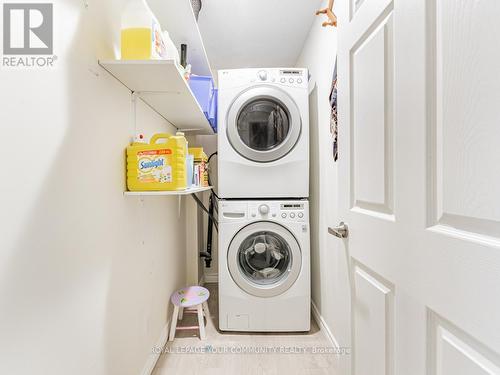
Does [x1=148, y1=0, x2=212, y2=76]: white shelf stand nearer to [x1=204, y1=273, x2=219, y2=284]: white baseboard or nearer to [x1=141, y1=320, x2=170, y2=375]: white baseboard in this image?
[x1=141, y1=320, x2=170, y2=375]: white baseboard

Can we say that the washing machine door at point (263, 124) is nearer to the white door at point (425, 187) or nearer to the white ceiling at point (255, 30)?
the white ceiling at point (255, 30)

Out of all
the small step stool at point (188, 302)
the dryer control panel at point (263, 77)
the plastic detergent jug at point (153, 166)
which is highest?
the dryer control panel at point (263, 77)

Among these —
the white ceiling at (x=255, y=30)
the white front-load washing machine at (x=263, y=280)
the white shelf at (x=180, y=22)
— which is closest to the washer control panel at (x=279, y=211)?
the white front-load washing machine at (x=263, y=280)

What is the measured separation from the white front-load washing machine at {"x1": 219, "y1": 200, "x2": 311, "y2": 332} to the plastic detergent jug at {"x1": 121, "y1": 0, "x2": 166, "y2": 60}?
115cm

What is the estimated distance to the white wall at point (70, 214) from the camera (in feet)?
1.96

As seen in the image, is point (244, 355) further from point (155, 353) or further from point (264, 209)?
A: point (264, 209)

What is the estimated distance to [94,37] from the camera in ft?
2.89

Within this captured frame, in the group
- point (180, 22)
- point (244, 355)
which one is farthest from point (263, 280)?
point (180, 22)

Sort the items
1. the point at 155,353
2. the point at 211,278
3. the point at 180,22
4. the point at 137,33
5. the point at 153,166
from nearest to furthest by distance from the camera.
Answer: the point at 137,33, the point at 153,166, the point at 180,22, the point at 155,353, the point at 211,278

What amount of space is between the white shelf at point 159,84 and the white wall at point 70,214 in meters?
0.05

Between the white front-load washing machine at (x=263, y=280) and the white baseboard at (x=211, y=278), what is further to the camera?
the white baseboard at (x=211, y=278)

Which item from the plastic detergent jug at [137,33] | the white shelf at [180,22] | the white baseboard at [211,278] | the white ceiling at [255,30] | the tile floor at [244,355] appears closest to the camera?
the plastic detergent jug at [137,33]

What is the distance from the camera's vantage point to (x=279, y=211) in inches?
72.9

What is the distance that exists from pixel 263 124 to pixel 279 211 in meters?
0.68
